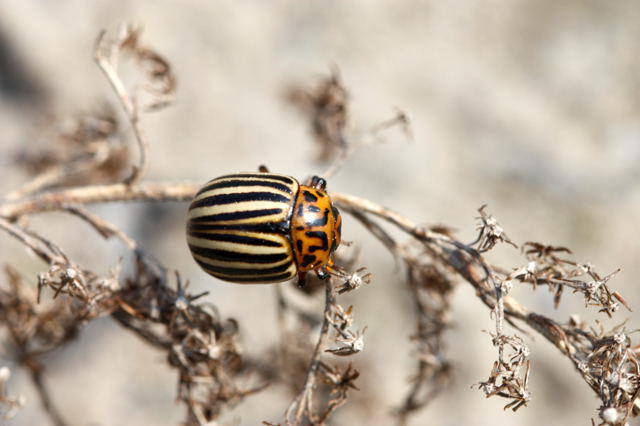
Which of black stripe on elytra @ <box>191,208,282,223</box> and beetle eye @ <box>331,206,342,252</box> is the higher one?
beetle eye @ <box>331,206,342,252</box>

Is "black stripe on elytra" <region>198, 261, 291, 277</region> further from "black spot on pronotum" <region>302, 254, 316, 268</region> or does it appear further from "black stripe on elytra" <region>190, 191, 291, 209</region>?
"black stripe on elytra" <region>190, 191, 291, 209</region>

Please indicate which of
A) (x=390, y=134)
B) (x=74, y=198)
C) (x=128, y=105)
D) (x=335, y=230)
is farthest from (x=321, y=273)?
(x=390, y=134)

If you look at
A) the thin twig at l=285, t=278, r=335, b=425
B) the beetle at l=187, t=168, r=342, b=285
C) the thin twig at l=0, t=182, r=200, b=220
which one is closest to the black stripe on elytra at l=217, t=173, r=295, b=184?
the beetle at l=187, t=168, r=342, b=285

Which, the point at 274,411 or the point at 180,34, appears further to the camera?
the point at 180,34

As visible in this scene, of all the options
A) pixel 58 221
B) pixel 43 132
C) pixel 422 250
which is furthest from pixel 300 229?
pixel 58 221

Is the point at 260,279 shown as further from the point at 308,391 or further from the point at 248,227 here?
the point at 308,391

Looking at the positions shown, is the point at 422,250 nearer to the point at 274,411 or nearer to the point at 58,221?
the point at 274,411

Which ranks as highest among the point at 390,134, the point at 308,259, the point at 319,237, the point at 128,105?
the point at 390,134
